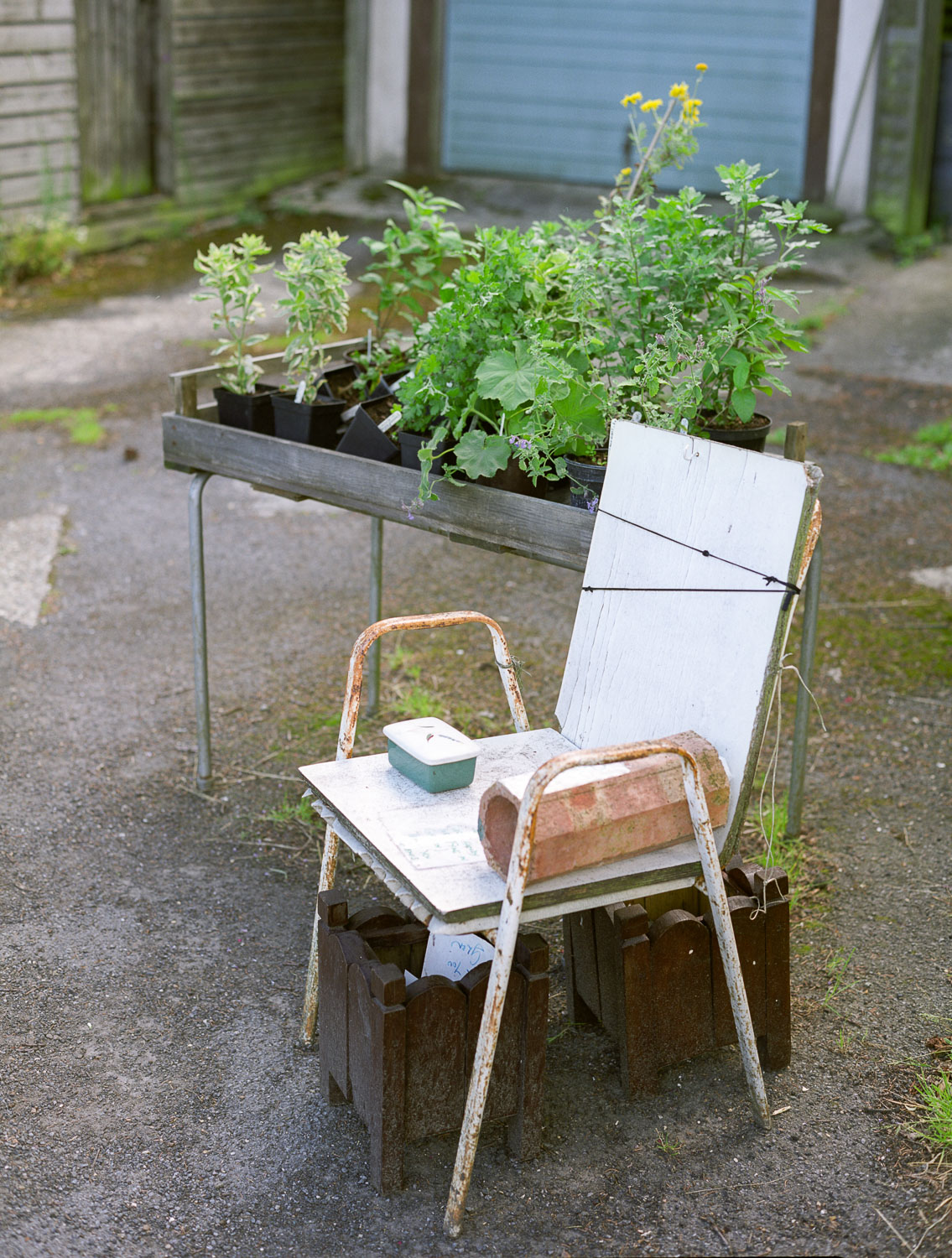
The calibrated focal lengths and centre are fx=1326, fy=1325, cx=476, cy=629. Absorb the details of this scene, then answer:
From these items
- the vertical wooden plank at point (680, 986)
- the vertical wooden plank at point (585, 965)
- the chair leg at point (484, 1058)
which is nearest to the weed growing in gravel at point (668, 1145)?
the vertical wooden plank at point (680, 986)

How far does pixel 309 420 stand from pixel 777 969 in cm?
158

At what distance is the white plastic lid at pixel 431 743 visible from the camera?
2252 millimetres

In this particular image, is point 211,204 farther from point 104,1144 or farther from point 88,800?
point 104,1144

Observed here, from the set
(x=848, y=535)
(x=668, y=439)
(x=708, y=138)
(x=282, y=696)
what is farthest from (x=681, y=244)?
(x=708, y=138)

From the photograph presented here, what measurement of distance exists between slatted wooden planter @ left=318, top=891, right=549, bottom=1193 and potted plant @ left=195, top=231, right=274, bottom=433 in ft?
4.46

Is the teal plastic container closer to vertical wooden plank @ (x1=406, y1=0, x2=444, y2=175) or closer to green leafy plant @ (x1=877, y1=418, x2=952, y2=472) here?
green leafy plant @ (x1=877, y1=418, x2=952, y2=472)

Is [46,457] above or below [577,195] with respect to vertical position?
below

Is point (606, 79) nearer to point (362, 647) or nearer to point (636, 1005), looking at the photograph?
point (362, 647)

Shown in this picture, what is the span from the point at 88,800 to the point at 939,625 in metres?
2.79

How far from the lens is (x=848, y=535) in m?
5.20

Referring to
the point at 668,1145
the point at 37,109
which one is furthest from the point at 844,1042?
the point at 37,109

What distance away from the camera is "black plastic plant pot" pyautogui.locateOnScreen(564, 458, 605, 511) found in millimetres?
2592

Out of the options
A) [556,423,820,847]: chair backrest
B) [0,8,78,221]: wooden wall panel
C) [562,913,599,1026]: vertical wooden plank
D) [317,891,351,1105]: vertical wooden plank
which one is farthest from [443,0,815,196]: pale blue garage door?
[317,891,351,1105]: vertical wooden plank

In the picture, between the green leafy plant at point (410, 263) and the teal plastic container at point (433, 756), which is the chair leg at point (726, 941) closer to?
the teal plastic container at point (433, 756)
